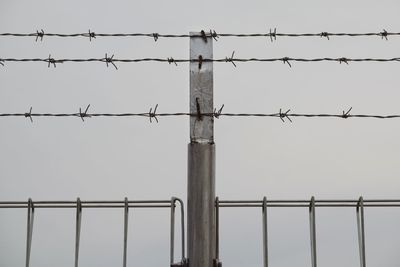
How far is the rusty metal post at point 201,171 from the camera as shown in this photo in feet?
12.7

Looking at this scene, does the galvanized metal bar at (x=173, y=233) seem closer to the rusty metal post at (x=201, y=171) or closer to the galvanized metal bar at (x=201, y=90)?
the rusty metal post at (x=201, y=171)

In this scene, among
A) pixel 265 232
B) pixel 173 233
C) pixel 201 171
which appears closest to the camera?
pixel 201 171

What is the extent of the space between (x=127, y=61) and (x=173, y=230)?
4.77ft

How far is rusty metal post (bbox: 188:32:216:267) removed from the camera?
387cm

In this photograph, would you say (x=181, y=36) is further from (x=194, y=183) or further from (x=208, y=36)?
(x=194, y=183)

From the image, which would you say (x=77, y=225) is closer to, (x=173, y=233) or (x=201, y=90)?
(x=173, y=233)

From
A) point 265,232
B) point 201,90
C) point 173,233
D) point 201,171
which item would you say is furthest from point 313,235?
point 201,90

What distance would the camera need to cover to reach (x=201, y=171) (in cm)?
390

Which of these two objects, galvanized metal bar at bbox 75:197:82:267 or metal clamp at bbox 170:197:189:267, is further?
galvanized metal bar at bbox 75:197:82:267

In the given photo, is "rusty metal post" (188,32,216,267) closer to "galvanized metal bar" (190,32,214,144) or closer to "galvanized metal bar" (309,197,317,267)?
"galvanized metal bar" (190,32,214,144)

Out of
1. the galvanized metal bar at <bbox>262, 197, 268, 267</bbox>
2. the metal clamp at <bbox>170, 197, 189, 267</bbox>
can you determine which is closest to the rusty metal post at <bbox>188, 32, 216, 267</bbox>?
the metal clamp at <bbox>170, 197, 189, 267</bbox>

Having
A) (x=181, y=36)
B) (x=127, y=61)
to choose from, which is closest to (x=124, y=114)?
(x=127, y=61)

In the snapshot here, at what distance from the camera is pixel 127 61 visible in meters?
4.30

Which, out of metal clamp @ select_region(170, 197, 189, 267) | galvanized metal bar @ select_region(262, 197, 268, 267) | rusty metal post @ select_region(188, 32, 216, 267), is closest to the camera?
rusty metal post @ select_region(188, 32, 216, 267)
